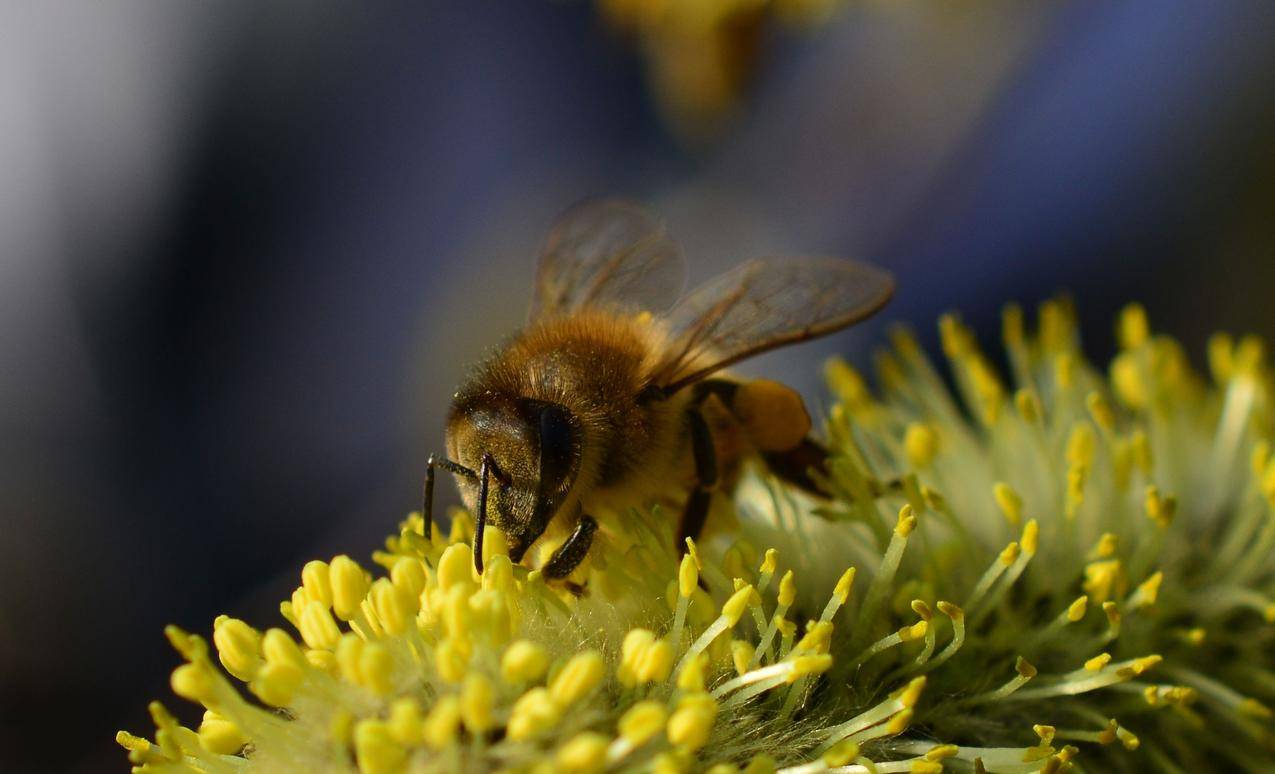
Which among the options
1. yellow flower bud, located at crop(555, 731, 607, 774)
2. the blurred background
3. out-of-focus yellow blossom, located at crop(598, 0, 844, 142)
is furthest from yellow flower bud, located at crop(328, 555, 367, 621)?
out-of-focus yellow blossom, located at crop(598, 0, 844, 142)

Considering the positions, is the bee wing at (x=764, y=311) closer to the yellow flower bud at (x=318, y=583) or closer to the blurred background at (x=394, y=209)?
the yellow flower bud at (x=318, y=583)

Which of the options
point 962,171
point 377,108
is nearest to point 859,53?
point 962,171

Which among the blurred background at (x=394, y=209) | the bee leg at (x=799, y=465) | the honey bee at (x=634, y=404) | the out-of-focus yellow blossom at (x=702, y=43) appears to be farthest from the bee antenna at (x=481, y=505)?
the out-of-focus yellow blossom at (x=702, y=43)

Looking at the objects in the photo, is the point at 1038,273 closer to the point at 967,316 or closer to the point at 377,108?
the point at 967,316

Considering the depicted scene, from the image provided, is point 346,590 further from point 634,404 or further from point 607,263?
point 607,263

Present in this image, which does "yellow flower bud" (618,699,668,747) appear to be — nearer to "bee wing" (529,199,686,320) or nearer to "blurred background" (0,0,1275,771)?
"bee wing" (529,199,686,320)

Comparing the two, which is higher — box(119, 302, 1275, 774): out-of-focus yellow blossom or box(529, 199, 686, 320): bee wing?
box(529, 199, 686, 320): bee wing
